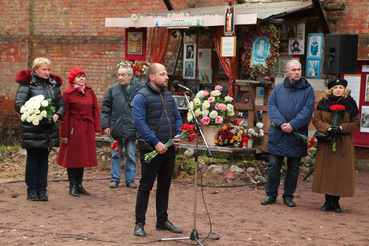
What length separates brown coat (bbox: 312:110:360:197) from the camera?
227 inches

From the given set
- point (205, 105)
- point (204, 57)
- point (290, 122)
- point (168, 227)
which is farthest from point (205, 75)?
point (168, 227)

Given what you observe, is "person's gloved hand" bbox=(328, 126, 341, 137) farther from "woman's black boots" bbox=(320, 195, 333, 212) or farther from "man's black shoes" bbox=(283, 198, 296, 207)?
"man's black shoes" bbox=(283, 198, 296, 207)

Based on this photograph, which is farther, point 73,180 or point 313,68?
point 313,68

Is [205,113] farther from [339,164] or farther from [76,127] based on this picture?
[339,164]

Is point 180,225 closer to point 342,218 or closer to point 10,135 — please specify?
point 342,218

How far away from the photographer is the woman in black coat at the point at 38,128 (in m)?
5.83

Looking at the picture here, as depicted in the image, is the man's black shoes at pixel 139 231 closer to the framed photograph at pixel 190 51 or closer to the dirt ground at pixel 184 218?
the dirt ground at pixel 184 218

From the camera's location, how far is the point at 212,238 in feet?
14.8

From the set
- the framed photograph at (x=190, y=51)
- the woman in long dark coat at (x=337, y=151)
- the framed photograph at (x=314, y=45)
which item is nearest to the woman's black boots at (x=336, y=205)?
the woman in long dark coat at (x=337, y=151)

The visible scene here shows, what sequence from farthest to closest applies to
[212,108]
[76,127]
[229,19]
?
[229,19], [212,108], [76,127]

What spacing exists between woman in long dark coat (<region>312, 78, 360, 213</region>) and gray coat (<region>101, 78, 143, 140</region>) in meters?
2.98

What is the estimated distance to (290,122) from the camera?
6.02 m

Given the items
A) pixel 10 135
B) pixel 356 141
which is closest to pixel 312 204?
pixel 356 141

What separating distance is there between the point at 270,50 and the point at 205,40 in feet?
7.54
